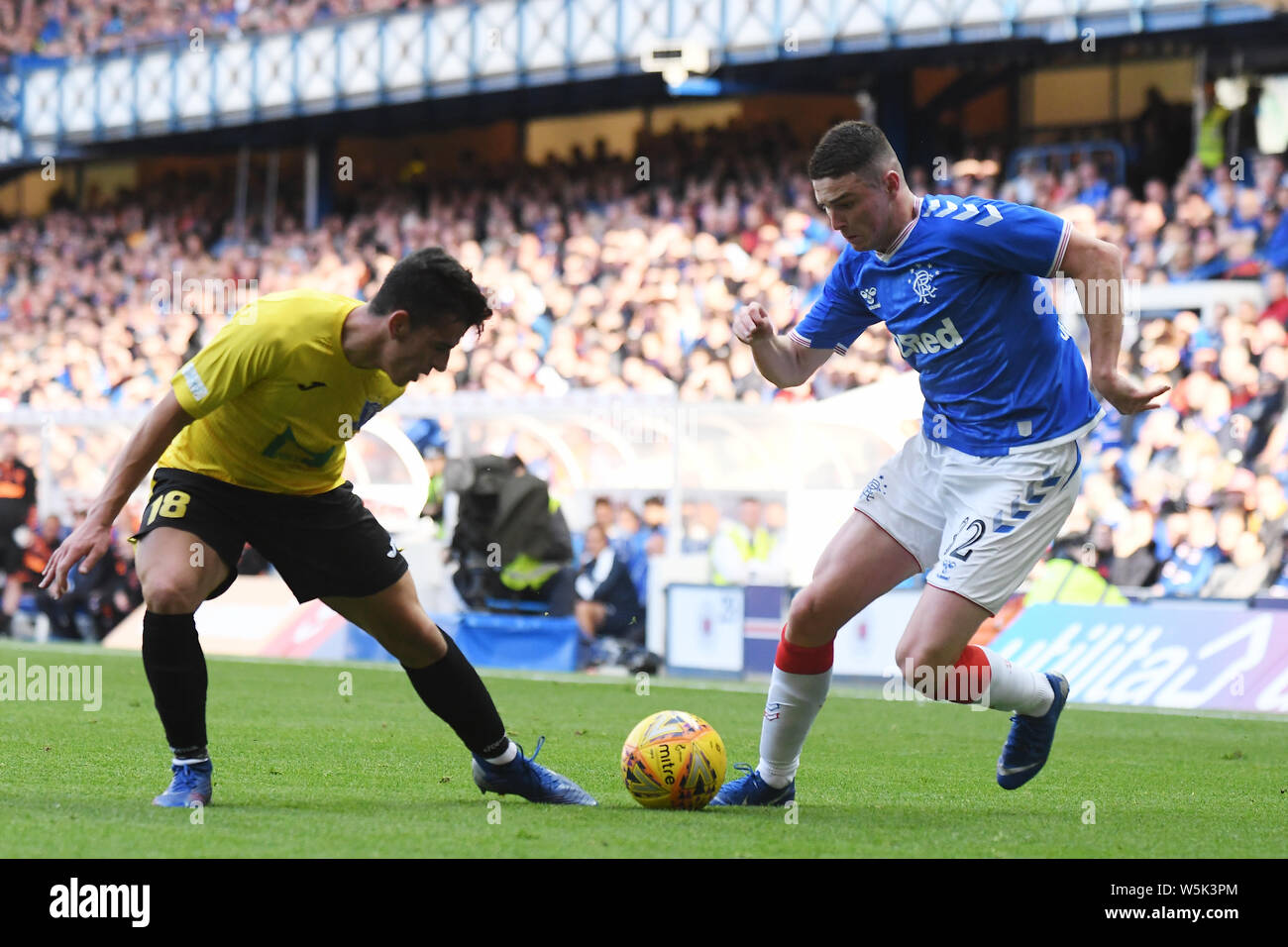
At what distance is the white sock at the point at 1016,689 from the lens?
6184 millimetres

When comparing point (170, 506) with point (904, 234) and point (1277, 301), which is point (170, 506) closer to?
point (904, 234)

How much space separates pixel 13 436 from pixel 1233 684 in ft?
43.2

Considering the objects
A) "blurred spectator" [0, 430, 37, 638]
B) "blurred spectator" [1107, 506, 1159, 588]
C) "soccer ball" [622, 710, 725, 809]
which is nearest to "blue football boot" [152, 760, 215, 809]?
"soccer ball" [622, 710, 725, 809]

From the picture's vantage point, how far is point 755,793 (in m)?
6.45

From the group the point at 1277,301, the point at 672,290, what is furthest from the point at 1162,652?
the point at 672,290

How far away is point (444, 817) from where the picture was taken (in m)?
5.93

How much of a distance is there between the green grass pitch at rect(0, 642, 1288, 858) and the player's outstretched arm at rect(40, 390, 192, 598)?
789 mm

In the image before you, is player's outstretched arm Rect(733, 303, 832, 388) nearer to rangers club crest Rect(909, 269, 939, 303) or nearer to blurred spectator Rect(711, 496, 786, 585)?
rangers club crest Rect(909, 269, 939, 303)

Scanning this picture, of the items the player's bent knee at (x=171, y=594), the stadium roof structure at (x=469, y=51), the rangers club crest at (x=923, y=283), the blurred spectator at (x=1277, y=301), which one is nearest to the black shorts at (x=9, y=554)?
the stadium roof structure at (x=469, y=51)

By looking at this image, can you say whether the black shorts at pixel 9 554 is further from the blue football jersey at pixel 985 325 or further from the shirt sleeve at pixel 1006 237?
the shirt sleeve at pixel 1006 237

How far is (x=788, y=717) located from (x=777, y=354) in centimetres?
128

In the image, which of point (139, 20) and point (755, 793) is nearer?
point (755, 793)
